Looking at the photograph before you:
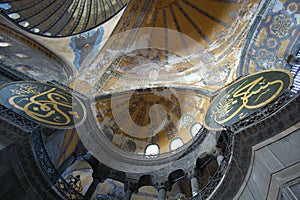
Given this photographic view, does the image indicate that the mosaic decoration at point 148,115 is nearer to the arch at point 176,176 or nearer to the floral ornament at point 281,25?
the arch at point 176,176

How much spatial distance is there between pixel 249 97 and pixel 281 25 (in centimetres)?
462

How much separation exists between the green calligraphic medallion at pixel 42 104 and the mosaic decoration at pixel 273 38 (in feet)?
19.8

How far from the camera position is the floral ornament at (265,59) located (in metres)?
8.38

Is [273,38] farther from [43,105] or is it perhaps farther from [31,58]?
[31,58]

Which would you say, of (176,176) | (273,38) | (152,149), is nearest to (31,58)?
(152,149)

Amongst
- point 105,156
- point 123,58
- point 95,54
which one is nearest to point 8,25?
point 95,54

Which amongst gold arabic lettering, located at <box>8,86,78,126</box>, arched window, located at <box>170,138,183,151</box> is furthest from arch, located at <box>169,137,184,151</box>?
gold arabic lettering, located at <box>8,86,78,126</box>

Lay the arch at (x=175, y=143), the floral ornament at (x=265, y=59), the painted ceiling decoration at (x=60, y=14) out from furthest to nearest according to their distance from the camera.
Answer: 1. the painted ceiling decoration at (x=60, y=14)
2. the arch at (x=175, y=143)
3. the floral ornament at (x=265, y=59)

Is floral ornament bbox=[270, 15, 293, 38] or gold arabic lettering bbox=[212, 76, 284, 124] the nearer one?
gold arabic lettering bbox=[212, 76, 284, 124]

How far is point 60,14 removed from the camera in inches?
477

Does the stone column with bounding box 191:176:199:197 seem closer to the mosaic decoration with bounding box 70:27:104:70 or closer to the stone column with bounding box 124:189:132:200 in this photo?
the stone column with bounding box 124:189:132:200

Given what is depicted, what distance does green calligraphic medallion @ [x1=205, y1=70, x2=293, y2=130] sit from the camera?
4.80 metres

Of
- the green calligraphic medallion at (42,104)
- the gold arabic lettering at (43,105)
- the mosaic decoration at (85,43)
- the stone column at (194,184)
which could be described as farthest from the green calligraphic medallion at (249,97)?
the mosaic decoration at (85,43)

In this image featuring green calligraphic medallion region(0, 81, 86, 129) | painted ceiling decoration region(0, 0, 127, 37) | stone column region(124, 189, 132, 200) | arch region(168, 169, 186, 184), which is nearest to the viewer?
green calligraphic medallion region(0, 81, 86, 129)
